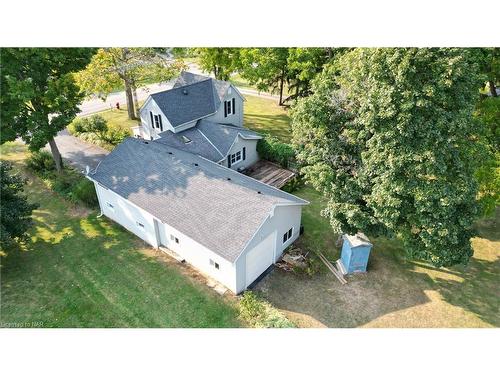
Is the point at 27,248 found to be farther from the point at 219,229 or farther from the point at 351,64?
the point at 351,64

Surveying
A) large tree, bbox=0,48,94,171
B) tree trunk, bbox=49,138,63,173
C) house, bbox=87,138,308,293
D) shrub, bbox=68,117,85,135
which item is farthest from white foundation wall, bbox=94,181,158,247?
shrub, bbox=68,117,85,135

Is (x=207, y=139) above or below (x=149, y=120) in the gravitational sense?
below

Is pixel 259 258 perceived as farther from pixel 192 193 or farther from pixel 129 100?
pixel 129 100

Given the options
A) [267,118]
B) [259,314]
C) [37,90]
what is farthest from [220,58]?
[259,314]

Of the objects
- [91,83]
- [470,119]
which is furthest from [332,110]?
[91,83]

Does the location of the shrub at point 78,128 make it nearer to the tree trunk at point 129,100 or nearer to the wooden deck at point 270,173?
the tree trunk at point 129,100

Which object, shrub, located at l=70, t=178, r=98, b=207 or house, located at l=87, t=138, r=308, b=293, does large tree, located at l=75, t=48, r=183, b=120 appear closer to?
shrub, located at l=70, t=178, r=98, b=207

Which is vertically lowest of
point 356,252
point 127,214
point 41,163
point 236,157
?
point 356,252
